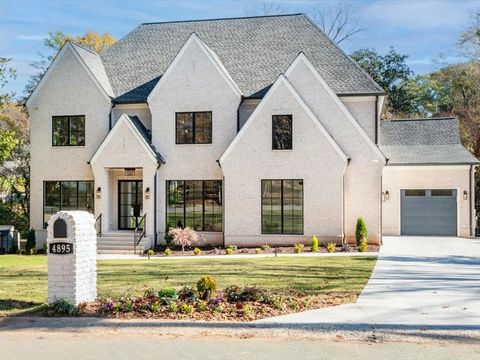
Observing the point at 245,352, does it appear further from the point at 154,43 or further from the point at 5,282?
the point at 154,43

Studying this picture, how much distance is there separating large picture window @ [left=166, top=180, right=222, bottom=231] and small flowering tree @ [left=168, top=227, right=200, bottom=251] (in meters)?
1.19

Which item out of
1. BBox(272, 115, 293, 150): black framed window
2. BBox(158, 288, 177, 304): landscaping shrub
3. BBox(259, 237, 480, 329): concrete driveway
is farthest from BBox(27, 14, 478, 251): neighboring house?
BBox(158, 288, 177, 304): landscaping shrub

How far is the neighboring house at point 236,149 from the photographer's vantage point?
22984 millimetres

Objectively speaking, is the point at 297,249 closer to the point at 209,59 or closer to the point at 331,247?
the point at 331,247

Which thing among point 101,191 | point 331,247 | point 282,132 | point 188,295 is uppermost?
point 282,132

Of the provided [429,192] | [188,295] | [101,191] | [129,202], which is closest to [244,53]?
[129,202]

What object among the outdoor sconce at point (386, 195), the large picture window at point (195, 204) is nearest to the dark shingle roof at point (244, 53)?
the large picture window at point (195, 204)

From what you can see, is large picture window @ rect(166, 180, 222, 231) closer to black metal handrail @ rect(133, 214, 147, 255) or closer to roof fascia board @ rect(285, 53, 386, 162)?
black metal handrail @ rect(133, 214, 147, 255)

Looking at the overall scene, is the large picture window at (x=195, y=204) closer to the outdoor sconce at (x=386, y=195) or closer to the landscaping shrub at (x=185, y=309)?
the outdoor sconce at (x=386, y=195)

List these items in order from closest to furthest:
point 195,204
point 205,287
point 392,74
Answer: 1. point 205,287
2. point 195,204
3. point 392,74

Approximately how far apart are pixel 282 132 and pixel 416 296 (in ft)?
42.4

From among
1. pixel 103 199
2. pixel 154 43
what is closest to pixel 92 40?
pixel 154 43

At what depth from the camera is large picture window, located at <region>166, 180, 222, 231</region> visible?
24297mm

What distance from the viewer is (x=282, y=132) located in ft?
75.5
